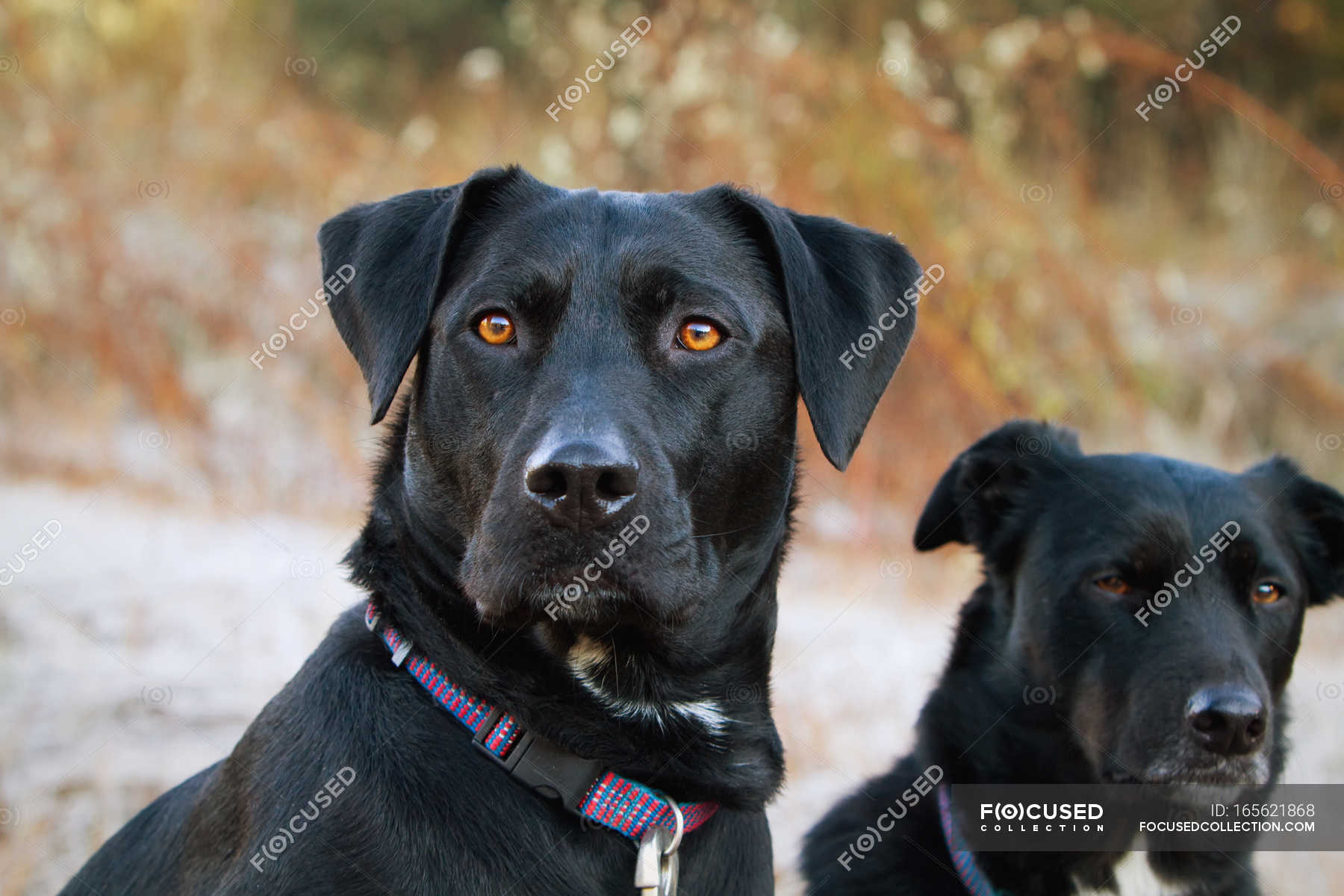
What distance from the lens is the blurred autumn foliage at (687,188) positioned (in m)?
8.52

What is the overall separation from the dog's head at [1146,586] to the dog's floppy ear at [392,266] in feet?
6.07

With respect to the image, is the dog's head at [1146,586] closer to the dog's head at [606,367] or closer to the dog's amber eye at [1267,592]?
the dog's amber eye at [1267,592]

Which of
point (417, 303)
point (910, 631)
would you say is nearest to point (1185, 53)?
point (910, 631)

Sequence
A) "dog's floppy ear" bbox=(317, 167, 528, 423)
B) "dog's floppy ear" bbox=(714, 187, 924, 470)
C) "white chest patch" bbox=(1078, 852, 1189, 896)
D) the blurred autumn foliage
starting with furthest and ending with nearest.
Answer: the blurred autumn foliage
"white chest patch" bbox=(1078, 852, 1189, 896)
"dog's floppy ear" bbox=(714, 187, 924, 470)
"dog's floppy ear" bbox=(317, 167, 528, 423)

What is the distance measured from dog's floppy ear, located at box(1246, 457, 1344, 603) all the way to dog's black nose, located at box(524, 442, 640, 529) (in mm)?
2483

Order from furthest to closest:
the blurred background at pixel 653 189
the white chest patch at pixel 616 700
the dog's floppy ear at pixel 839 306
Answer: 1. the blurred background at pixel 653 189
2. the dog's floppy ear at pixel 839 306
3. the white chest patch at pixel 616 700

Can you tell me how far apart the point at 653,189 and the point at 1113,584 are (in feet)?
20.0

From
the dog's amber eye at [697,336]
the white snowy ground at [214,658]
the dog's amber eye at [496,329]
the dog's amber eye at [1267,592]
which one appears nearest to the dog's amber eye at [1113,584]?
the dog's amber eye at [1267,592]

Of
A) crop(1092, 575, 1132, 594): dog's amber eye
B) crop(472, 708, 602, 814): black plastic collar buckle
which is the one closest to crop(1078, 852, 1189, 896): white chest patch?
crop(1092, 575, 1132, 594): dog's amber eye

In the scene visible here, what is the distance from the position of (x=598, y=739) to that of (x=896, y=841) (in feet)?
4.66

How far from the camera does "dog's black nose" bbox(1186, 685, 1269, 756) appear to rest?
3.37 m

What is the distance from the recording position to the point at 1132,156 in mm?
11758

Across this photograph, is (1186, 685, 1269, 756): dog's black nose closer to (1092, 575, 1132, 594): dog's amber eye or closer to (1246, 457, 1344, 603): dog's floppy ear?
(1092, 575, 1132, 594): dog's amber eye

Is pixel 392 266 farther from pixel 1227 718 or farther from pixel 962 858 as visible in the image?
pixel 1227 718
